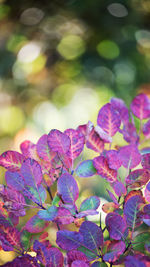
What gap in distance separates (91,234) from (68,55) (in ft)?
3.69

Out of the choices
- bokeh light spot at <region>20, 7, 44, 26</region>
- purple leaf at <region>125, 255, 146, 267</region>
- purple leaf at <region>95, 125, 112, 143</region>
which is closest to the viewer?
purple leaf at <region>125, 255, 146, 267</region>

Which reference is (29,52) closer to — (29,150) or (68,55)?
(68,55)

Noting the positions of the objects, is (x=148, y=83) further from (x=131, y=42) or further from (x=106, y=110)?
(x=106, y=110)

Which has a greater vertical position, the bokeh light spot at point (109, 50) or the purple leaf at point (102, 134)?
the purple leaf at point (102, 134)

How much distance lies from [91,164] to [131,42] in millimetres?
1070

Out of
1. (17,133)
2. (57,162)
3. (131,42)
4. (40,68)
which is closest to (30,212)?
(17,133)

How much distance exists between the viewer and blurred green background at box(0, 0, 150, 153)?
124cm

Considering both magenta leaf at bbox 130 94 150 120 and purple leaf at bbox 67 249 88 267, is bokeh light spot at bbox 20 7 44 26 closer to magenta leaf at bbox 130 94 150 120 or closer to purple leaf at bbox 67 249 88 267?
magenta leaf at bbox 130 94 150 120

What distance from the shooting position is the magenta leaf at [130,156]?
36 cm

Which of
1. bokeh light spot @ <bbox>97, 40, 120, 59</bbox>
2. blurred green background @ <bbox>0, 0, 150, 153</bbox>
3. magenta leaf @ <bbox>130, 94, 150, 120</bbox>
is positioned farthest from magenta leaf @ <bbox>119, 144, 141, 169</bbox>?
bokeh light spot @ <bbox>97, 40, 120, 59</bbox>

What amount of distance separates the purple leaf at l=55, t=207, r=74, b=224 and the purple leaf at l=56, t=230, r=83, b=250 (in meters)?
0.01

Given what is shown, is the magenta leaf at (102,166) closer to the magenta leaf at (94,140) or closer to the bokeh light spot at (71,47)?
the magenta leaf at (94,140)

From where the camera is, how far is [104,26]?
1322 millimetres

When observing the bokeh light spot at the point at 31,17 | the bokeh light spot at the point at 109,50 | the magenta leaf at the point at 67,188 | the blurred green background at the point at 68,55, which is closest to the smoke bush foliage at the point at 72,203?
the magenta leaf at the point at 67,188
